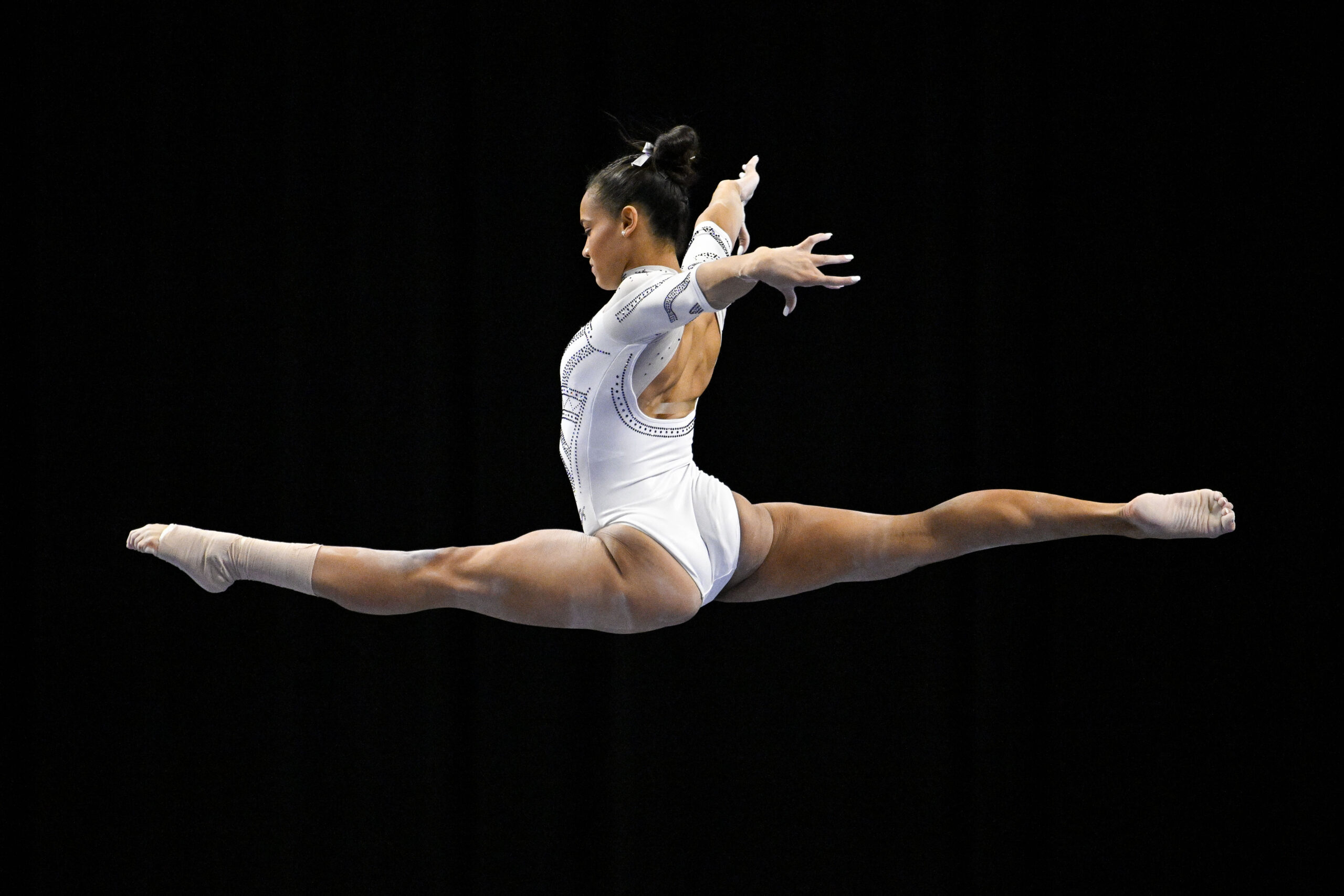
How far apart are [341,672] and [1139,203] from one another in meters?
2.26

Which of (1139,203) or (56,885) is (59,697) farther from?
(1139,203)

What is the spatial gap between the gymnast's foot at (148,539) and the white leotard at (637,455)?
2.30 feet

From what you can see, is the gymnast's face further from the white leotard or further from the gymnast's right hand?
the gymnast's right hand

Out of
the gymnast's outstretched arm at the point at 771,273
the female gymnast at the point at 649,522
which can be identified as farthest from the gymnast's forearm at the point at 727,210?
the gymnast's outstretched arm at the point at 771,273

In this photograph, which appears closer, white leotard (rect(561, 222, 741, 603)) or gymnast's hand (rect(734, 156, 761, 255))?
white leotard (rect(561, 222, 741, 603))

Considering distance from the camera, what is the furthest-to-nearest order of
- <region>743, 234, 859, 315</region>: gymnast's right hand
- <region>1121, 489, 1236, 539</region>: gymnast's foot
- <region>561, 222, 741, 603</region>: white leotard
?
1. <region>561, 222, 741, 603</region>: white leotard
2. <region>1121, 489, 1236, 539</region>: gymnast's foot
3. <region>743, 234, 859, 315</region>: gymnast's right hand

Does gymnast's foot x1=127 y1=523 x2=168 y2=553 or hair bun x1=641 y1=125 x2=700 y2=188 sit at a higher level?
hair bun x1=641 y1=125 x2=700 y2=188

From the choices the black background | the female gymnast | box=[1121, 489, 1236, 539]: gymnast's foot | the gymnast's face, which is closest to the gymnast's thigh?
the female gymnast

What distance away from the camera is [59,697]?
10.0 feet

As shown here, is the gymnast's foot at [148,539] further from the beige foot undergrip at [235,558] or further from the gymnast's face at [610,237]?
the gymnast's face at [610,237]

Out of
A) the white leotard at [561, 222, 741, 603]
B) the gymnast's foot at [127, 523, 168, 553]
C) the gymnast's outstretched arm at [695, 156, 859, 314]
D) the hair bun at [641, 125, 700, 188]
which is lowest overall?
the gymnast's foot at [127, 523, 168, 553]

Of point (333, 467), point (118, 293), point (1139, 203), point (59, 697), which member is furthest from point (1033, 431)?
point (59, 697)

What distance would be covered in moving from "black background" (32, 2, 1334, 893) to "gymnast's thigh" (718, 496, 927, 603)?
36.0 inches

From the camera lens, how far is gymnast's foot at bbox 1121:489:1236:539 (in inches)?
74.5
